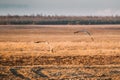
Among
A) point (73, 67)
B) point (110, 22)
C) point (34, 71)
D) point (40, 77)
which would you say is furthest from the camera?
point (110, 22)

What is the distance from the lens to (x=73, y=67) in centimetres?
2041

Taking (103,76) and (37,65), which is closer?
(103,76)

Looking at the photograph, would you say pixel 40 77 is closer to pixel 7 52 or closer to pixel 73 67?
pixel 73 67

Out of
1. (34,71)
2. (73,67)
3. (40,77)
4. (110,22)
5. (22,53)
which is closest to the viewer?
(40,77)

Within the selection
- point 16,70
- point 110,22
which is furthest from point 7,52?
point 110,22

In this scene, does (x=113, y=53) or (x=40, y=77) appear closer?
(x=40, y=77)

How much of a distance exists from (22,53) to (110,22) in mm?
59522

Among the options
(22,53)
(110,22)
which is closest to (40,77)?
(22,53)

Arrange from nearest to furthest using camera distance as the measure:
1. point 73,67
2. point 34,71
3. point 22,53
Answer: point 34,71, point 73,67, point 22,53

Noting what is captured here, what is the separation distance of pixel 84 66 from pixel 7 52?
7.96 metres

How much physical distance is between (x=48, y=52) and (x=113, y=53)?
4.02 metres

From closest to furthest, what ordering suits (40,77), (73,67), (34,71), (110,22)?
(40,77) < (34,71) < (73,67) < (110,22)

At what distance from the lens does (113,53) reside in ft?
89.2

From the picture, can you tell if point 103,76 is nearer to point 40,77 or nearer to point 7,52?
point 40,77
